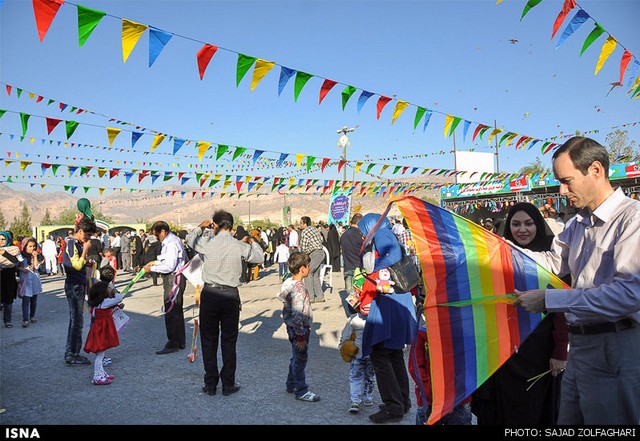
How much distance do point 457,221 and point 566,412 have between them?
1.16 metres

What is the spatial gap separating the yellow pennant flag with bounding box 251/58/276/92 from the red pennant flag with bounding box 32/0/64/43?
2719 mm

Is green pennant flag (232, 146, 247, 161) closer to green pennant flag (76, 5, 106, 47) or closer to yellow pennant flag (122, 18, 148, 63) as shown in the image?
yellow pennant flag (122, 18, 148, 63)

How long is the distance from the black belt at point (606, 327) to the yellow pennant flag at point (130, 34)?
215 inches

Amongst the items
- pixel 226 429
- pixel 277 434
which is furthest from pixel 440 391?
pixel 226 429

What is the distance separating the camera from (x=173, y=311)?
284 inches

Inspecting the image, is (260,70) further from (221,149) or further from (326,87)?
(221,149)

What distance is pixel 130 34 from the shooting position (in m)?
5.68

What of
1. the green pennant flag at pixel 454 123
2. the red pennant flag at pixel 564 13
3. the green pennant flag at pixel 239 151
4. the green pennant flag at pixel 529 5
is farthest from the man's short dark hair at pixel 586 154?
the green pennant flag at pixel 239 151

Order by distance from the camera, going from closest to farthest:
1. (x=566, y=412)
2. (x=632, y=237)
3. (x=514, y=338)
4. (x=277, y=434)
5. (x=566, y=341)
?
(x=632, y=237) → (x=566, y=412) → (x=514, y=338) → (x=566, y=341) → (x=277, y=434)

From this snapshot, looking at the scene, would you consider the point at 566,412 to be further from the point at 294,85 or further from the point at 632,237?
the point at 294,85

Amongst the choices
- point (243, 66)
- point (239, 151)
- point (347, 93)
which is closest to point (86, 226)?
point (243, 66)

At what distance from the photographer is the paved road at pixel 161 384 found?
458 cm

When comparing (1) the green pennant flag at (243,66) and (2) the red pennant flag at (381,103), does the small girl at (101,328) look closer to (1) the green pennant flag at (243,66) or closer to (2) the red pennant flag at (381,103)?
(1) the green pennant flag at (243,66)

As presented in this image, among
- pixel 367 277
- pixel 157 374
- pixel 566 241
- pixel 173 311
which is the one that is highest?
pixel 566 241
